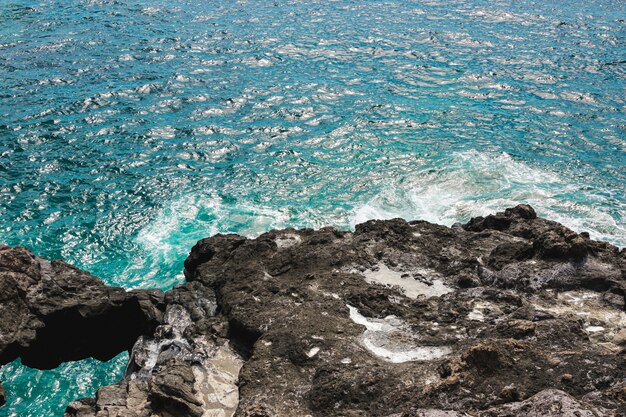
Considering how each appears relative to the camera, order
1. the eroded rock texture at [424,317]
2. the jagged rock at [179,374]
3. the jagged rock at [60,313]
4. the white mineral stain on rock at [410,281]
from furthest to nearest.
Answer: the white mineral stain on rock at [410,281], the jagged rock at [60,313], the jagged rock at [179,374], the eroded rock texture at [424,317]

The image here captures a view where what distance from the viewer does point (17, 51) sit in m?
32.2

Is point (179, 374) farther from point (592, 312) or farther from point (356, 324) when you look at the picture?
point (592, 312)

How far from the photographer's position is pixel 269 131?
82.3 feet

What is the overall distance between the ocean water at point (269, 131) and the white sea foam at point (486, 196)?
2.9 inches

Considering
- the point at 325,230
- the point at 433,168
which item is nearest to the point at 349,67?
the point at 433,168

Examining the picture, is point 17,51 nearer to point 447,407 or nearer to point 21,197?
point 21,197

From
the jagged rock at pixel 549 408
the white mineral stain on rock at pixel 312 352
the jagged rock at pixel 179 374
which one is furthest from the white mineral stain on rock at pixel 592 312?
the jagged rock at pixel 179 374

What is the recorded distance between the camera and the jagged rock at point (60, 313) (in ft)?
37.2

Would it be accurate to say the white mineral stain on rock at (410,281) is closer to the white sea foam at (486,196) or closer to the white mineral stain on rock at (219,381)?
the white mineral stain on rock at (219,381)

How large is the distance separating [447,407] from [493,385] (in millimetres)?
687

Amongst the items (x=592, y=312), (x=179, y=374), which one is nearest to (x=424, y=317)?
→ (x=592, y=312)

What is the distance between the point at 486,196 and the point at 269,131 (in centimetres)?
907

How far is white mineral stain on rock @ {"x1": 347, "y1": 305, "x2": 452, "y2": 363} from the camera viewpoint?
9.60 m

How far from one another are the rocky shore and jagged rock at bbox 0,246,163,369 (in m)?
0.03
